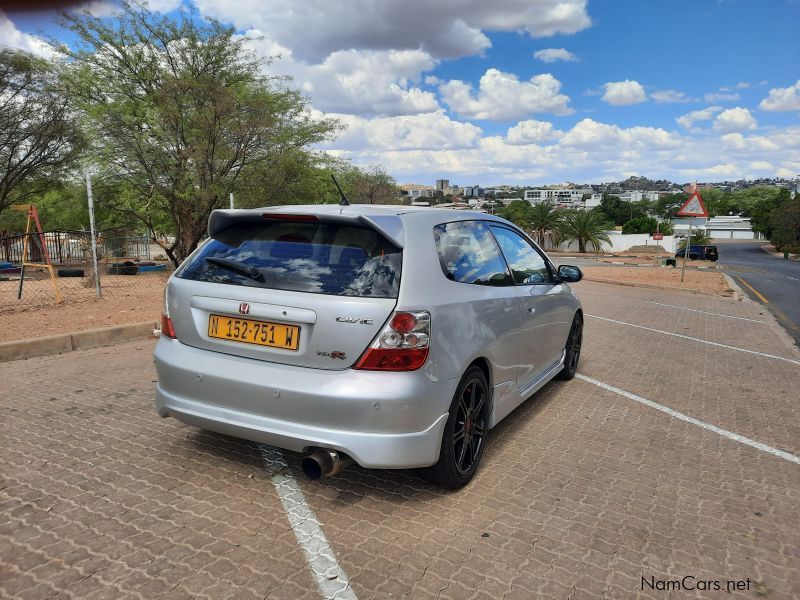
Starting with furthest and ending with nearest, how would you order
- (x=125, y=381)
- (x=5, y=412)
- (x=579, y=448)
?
(x=125, y=381), (x=5, y=412), (x=579, y=448)

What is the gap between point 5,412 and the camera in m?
4.44

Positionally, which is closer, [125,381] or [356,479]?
[356,479]

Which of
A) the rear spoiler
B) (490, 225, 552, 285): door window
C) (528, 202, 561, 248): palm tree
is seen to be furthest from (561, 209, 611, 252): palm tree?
the rear spoiler

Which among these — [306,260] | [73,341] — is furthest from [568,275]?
[73,341]

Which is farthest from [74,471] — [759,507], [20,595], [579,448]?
[759,507]

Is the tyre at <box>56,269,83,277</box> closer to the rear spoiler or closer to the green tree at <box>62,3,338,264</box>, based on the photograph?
the green tree at <box>62,3,338,264</box>

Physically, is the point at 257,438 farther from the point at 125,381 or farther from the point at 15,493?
the point at 125,381

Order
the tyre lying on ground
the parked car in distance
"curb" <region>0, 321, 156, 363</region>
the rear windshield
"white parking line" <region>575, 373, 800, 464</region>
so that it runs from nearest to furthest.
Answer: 1. the rear windshield
2. "white parking line" <region>575, 373, 800, 464</region>
3. "curb" <region>0, 321, 156, 363</region>
4. the tyre lying on ground
5. the parked car in distance

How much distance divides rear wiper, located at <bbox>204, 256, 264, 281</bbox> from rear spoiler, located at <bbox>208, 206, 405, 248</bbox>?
274 millimetres

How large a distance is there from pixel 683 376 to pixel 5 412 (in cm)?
652

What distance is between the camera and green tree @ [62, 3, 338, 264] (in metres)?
17.2

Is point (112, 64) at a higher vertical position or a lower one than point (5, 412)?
higher

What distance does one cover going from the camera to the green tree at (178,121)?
17.2 metres

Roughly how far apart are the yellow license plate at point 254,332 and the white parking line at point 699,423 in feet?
11.6
